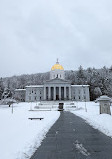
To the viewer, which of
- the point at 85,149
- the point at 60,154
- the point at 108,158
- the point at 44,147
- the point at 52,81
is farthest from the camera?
the point at 52,81

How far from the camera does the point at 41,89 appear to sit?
7675cm

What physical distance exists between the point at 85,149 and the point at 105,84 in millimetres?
78788

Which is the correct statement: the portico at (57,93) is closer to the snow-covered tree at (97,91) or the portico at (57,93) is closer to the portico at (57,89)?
the portico at (57,89)

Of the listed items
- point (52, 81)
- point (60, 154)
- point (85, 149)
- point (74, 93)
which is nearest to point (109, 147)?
point (85, 149)

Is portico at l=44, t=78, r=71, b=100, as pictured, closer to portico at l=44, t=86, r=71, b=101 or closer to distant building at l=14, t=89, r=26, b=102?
portico at l=44, t=86, r=71, b=101

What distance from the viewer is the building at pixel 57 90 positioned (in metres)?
71.0

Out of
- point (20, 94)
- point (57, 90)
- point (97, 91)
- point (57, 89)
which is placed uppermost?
point (57, 89)

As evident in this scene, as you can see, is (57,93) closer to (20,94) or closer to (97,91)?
(97,91)

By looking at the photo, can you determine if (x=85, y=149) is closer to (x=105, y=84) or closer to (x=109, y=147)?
(x=109, y=147)

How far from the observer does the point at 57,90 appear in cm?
7406

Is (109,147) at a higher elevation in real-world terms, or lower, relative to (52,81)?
lower

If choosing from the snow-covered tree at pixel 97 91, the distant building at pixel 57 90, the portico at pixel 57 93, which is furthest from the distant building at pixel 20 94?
the snow-covered tree at pixel 97 91

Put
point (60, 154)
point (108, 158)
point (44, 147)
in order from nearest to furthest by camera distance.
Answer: point (108, 158) → point (60, 154) → point (44, 147)

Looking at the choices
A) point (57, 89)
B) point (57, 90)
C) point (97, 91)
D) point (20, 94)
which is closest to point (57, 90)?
point (57, 90)
